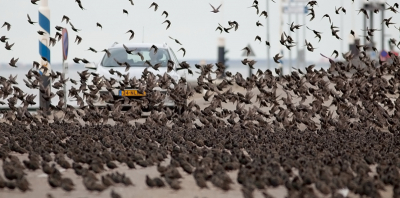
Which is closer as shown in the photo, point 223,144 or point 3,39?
point 223,144

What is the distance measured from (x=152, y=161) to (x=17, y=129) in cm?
572

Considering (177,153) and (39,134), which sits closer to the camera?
(177,153)

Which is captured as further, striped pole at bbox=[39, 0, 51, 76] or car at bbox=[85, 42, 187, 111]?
striped pole at bbox=[39, 0, 51, 76]

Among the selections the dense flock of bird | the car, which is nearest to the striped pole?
the car

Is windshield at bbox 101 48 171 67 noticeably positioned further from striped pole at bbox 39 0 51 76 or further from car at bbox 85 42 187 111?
striped pole at bbox 39 0 51 76

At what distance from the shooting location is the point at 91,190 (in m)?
8.18

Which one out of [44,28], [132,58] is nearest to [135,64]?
[132,58]

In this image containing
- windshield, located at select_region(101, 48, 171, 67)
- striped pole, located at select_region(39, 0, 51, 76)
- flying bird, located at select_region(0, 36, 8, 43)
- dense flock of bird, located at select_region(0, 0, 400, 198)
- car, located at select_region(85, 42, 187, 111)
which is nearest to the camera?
dense flock of bird, located at select_region(0, 0, 400, 198)

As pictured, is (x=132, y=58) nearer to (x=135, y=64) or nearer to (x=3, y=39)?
(x=135, y=64)

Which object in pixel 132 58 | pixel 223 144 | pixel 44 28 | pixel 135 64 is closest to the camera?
pixel 223 144

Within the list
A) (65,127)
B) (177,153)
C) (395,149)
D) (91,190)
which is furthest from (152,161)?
(65,127)

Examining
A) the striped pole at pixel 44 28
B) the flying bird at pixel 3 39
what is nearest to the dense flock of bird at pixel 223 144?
the flying bird at pixel 3 39

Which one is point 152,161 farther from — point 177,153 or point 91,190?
point 91,190

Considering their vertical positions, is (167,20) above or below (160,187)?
above
